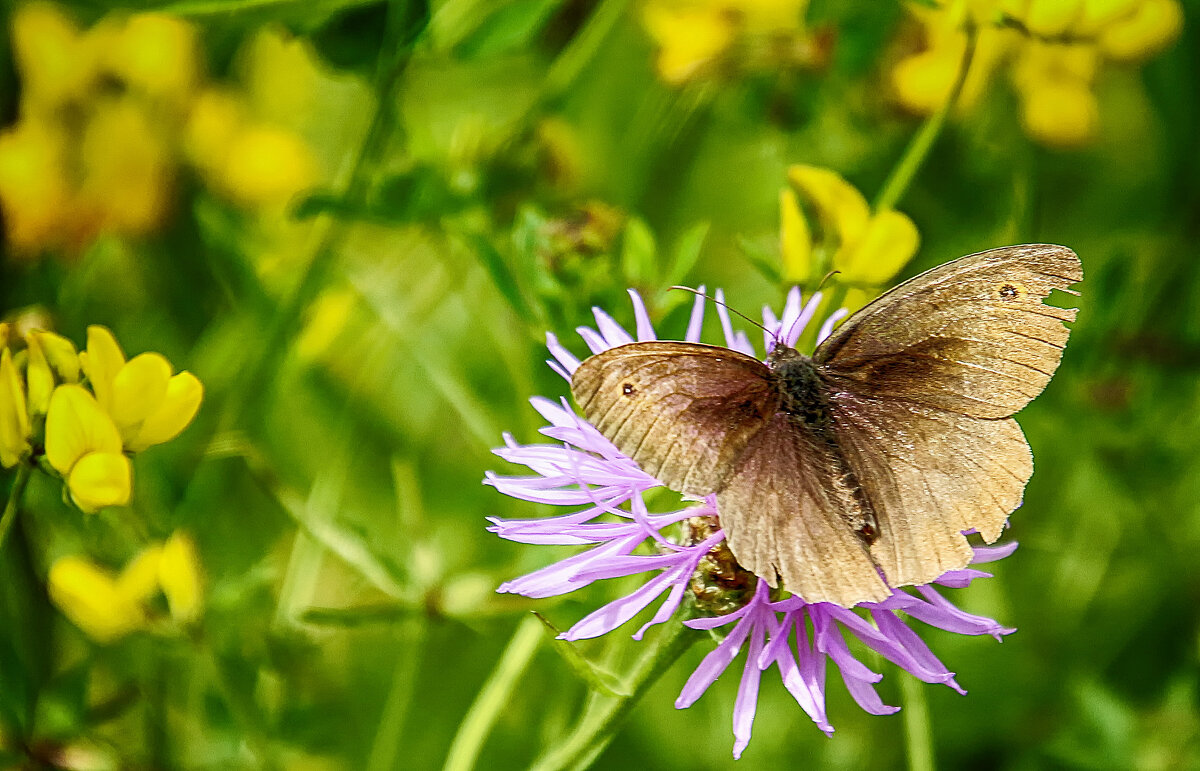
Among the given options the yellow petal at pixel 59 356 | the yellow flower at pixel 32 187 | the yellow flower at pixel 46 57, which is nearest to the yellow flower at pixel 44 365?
the yellow petal at pixel 59 356

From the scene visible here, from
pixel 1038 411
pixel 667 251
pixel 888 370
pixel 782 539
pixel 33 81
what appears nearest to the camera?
pixel 782 539

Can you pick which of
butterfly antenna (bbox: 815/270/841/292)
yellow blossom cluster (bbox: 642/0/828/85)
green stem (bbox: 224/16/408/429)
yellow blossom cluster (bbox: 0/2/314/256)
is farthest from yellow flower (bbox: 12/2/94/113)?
butterfly antenna (bbox: 815/270/841/292)

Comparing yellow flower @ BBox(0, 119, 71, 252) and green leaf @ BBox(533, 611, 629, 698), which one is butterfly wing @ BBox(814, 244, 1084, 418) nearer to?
green leaf @ BBox(533, 611, 629, 698)

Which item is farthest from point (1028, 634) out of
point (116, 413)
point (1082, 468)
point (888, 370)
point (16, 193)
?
point (16, 193)

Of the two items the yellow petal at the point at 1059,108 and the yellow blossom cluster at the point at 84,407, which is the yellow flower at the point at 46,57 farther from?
the yellow petal at the point at 1059,108

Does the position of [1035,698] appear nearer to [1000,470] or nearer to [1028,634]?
[1028,634]

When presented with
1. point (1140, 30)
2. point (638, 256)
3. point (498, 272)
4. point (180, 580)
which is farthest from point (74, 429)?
point (1140, 30)
